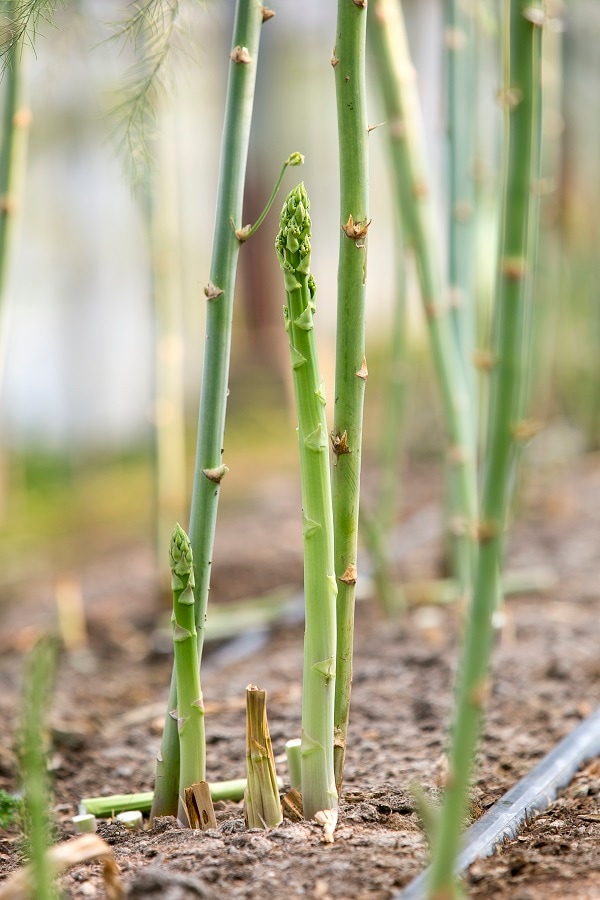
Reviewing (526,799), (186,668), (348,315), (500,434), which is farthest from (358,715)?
(500,434)

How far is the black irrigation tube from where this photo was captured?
75 cm

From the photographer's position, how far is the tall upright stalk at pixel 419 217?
135cm

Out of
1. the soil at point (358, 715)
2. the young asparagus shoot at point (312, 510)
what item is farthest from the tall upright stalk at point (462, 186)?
the young asparagus shoot at point (312, 510)

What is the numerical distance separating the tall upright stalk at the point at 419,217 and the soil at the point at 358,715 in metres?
0.24

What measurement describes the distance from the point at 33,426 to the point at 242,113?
4.44 m

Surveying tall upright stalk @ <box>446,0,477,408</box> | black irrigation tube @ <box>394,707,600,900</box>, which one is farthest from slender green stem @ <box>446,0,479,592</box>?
black irrigation tube @ <box>394,707,600,900</box>

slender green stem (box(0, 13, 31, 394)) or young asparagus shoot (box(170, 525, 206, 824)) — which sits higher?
slender green stem (box(0, 13, 31, 394))

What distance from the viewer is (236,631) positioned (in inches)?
73.9

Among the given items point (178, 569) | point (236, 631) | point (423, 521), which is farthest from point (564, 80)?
point (178, 569)

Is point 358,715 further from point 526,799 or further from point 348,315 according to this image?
point 348,315

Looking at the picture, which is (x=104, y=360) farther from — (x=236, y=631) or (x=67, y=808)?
(x=67, y=808)

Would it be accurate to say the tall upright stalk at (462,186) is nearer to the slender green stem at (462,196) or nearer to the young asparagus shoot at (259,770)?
the slender green stem at (462,196)

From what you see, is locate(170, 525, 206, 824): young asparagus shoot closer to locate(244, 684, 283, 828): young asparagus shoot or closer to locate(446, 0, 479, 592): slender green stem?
locate(244, 684, 283, 828): young asparagus shoot

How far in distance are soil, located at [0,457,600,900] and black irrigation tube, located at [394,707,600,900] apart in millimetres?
15
